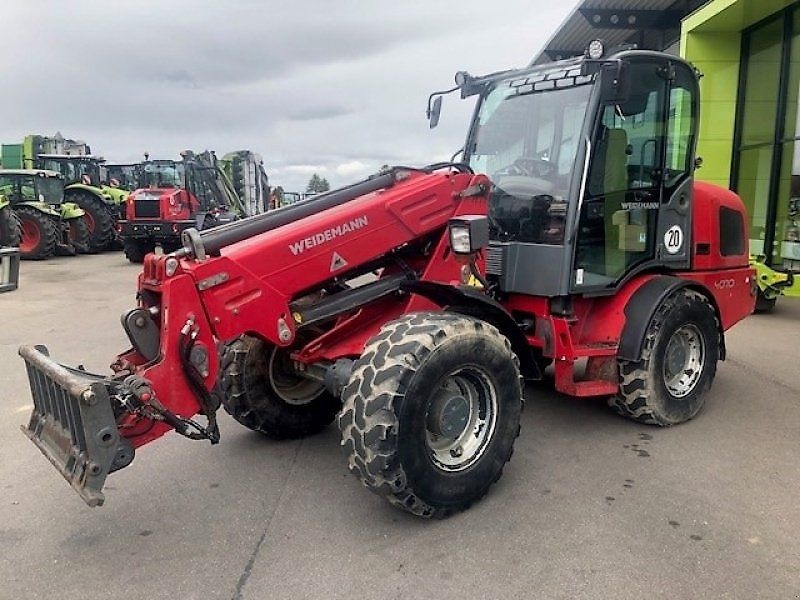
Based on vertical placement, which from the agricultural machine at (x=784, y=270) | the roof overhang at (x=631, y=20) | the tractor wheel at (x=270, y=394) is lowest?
the tractor wheel at (x=270, y=394)

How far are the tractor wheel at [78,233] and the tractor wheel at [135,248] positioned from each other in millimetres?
2532

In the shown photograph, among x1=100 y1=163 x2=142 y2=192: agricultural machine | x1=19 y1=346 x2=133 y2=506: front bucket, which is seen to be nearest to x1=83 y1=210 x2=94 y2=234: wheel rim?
x1=100 y1=163 x2=142 y2=192: agricultural machine

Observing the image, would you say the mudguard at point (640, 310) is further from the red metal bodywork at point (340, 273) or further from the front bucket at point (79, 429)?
the front bucket at point (79, 429)

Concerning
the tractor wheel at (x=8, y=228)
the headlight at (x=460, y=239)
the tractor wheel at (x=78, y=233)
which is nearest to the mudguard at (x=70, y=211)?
the tractor wheel at (x=78, y=233)

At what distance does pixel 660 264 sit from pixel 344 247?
2.57 m

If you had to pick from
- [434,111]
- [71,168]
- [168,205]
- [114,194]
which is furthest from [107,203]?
[434,111]

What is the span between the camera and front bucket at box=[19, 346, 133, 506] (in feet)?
9.69

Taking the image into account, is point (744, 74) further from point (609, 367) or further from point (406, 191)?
point (406, 191)

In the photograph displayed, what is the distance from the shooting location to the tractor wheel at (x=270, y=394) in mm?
4383

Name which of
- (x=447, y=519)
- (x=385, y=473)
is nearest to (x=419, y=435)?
(x=385, y=473)

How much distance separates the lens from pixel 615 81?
162 inches

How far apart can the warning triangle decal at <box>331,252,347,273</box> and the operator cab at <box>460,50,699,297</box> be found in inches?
53.7

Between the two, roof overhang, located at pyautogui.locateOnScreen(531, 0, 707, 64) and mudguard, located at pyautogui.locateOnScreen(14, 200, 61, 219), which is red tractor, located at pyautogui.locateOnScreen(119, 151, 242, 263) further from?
roof overhang, located at pyautogui.locateOnScreen(531, 0, 707, 64)

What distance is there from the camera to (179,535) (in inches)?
136
